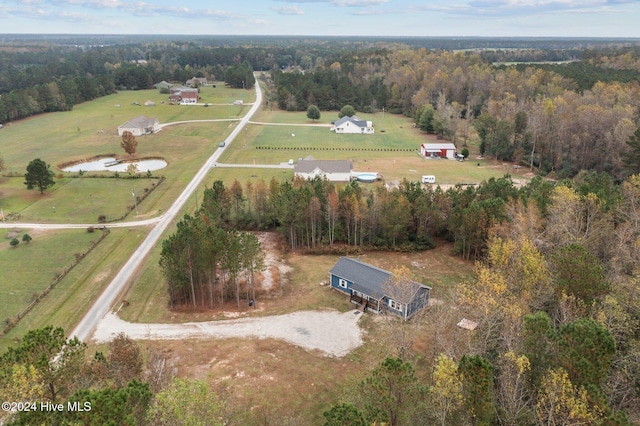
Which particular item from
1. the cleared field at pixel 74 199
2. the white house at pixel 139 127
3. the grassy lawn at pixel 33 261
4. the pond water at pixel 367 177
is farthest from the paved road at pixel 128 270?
the white house at pixel 139 127

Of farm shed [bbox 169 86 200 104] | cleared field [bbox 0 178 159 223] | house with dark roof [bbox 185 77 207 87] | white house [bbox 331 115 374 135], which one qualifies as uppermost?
house with dark roof [bbox 185 77 207 87]

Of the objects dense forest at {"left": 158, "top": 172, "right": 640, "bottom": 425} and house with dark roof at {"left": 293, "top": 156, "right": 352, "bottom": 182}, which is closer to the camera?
dense forest at {"left": 158, "top": 172, "right": 640, "bottom": 425}

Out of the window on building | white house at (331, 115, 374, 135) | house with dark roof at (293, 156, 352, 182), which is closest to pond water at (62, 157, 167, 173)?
house with dark roof at (293, 156, 352, 182)

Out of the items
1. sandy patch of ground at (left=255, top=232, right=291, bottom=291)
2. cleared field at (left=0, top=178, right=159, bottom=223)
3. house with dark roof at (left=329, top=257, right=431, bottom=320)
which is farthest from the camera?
cleared field at (left=0, top=178, right=159, bottom=223)

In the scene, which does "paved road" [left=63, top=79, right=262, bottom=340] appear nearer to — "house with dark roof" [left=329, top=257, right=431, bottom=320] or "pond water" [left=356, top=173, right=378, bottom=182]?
"house with dark roof" [left=329, top=257, right=431, bottom=320]

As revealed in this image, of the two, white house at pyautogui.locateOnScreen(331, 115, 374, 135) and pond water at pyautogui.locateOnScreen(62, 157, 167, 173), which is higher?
white house at pyautogui.locateOnScreen(331, 115, 374, 135)

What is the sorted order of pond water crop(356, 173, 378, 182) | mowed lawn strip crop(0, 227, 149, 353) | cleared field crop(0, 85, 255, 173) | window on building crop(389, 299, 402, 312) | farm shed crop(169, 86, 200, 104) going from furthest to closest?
farm shed crop(169, 86, 200, 104) → cleared field crop(0, 85, 255, 173) → pond water crop(356, 173, 378, 182) → window on building crop(389, 299, 402, 312) → mowed lawn strip crop(0, 227, 149, 353)
